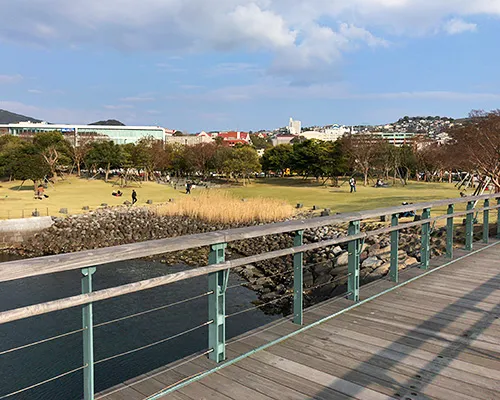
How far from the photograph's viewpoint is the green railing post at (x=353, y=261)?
4219 millimetres

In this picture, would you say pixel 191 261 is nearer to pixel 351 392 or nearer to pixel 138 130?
pixel 351 392

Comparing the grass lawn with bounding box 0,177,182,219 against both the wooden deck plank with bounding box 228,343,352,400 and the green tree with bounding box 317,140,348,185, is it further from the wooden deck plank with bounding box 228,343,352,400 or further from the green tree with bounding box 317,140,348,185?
the wooden deck plank with bounding box 228,343,352,400

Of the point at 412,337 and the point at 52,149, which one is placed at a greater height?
the point at 52,149

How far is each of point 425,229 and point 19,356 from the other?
711cm

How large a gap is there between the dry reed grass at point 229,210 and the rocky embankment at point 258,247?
505 mm

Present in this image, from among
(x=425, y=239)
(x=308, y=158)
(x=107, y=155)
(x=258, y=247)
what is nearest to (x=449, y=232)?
(x=425, y=239)

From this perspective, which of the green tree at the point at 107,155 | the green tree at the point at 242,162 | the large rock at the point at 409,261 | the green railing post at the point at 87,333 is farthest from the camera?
the green tree at the point at 107,155

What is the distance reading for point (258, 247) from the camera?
17.0 m

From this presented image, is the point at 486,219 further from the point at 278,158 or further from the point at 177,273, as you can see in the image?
the point at 278,158

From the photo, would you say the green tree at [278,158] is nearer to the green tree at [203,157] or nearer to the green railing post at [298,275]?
→ the green tree at [203,157]

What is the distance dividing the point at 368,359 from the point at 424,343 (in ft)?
2.00

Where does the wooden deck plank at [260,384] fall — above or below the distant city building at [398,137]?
below

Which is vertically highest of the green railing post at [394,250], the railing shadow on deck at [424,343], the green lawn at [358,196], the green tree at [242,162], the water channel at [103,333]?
the green tree at [242,162]

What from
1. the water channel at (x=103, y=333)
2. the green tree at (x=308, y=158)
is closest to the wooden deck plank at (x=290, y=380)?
the water channel at (x=103, y=333)
